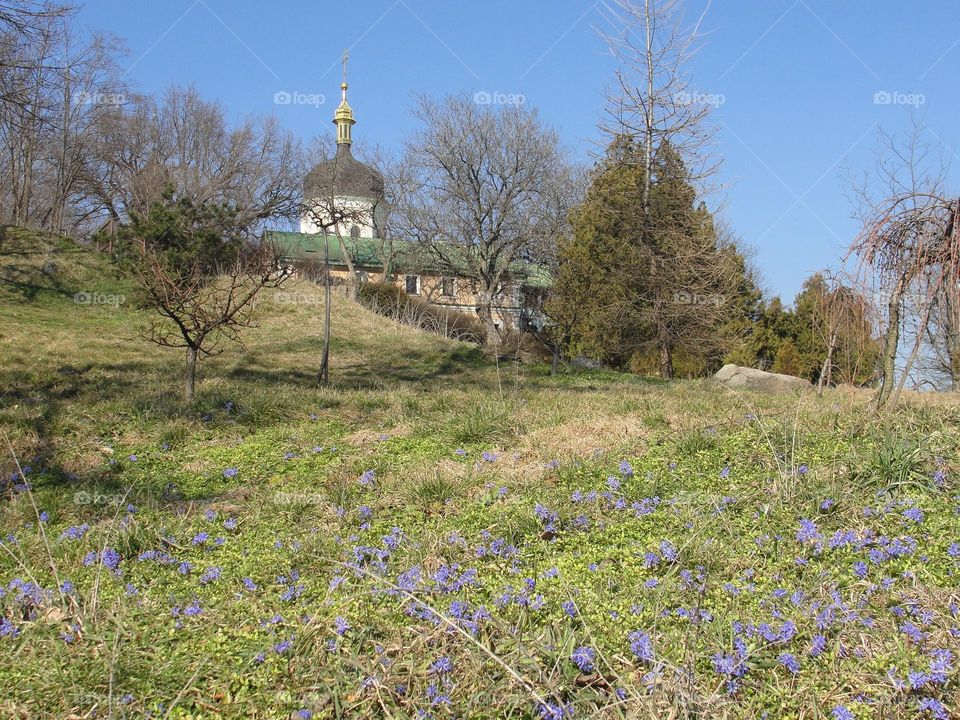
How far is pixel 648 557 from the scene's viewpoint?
3889mm

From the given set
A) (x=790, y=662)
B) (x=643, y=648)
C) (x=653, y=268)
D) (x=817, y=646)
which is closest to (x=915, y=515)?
(x=817, y=646)

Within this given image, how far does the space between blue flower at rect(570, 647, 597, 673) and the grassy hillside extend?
0.09 feet

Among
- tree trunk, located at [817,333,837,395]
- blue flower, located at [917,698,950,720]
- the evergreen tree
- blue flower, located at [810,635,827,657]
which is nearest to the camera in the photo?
blue flower, located at [917,698,950,720]

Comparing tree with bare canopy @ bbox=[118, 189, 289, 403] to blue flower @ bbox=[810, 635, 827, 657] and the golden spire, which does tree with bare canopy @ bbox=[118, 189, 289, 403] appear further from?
the golden spire

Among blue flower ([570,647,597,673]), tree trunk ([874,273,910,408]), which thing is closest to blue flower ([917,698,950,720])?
blue flower ([570,647,597,673])

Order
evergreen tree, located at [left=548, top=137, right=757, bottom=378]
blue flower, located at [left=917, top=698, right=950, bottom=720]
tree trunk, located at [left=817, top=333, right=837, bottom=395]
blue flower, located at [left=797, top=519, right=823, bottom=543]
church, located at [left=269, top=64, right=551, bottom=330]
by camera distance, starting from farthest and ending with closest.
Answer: church, located at [left=269, top=64, right=551, bottom=330] → evergreen tree, located at [left=548, top=137, right=757, bottom=378] → tree trunk, located at [left=817, top=333, right=837, bottom=395] → blue flower, located at [left=797, top=519, right=823, bottom=543] → blue flower, located at [left=917, top=698, right=950, bottom=720]

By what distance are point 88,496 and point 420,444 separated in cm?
252

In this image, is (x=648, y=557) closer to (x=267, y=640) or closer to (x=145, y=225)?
(x=267, y=640)

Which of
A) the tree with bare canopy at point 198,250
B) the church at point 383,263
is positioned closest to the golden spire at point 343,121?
the church at point 383,263

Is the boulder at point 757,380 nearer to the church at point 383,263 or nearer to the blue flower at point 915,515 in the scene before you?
the blue flower at point 915,515

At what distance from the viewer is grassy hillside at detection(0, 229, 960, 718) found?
300 centimetres

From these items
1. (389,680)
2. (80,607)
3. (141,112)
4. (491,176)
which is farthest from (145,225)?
(141,112)

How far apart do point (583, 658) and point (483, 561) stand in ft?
3.68

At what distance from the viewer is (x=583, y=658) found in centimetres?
304
